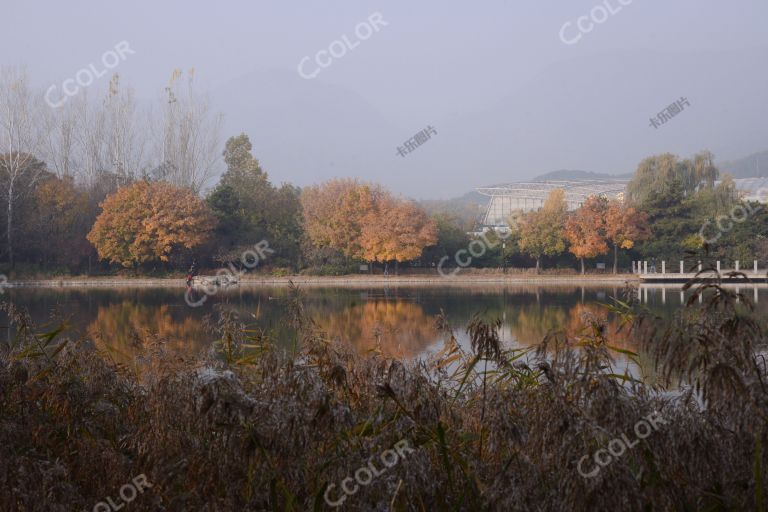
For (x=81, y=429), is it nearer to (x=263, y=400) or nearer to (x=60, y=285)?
(x=263, y=400)

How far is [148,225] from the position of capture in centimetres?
3600

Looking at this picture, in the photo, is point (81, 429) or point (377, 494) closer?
point (377, 494)

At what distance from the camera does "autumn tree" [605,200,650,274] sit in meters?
38.4

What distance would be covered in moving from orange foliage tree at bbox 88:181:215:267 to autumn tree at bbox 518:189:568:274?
1601 centimetres

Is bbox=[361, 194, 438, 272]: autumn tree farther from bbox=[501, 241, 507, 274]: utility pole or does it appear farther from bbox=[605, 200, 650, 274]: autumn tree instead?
bbox=[605, 200, 650, 274]: autumn tree

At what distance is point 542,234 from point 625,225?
13.4ft

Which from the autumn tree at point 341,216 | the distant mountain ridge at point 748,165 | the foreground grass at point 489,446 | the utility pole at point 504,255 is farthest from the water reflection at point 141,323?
the distant mountain ridge at point 748,165

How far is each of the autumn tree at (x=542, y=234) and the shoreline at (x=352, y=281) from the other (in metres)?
1.81

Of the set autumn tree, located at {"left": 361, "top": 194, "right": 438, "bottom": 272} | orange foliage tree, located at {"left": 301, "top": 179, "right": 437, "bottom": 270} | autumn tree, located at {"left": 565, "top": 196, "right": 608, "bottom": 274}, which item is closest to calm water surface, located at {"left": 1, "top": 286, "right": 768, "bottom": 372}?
autumn tree, located at {"left": 361, "top": 194, "right": 438, "bottom": 272}

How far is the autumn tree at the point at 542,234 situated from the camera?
130 ft

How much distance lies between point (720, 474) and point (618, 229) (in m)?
38.6

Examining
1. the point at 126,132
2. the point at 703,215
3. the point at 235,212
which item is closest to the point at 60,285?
the point at 235,212

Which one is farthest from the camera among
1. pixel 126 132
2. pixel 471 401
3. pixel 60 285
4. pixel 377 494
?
pixel 126 132

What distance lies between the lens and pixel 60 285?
33781mm
